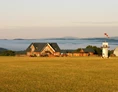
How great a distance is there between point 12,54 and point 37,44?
13.5 meters

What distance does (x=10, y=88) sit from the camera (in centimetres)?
1983

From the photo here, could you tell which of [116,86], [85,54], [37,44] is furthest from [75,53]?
[116,86]

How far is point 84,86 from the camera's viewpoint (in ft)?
68.5

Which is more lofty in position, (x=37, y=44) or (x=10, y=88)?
(x=37, y=44)

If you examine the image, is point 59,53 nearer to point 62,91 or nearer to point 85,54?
point 85,54

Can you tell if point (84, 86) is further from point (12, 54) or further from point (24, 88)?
point (12, 54)

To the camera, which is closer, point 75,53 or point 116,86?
point 116,86

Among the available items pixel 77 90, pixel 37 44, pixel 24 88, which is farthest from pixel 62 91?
pixel 37 44

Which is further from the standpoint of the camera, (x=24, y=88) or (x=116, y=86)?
(x=116, y=86)

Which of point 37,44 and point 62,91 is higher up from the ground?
point 37,44

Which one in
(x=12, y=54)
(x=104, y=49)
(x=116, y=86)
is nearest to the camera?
(x=116, y=86)

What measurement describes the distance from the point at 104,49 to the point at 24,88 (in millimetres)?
74216

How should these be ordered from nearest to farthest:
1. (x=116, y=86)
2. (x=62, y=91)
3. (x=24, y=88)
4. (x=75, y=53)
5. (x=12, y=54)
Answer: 1. (x=62, y=91)
2. (x=24, y=88)
3. (x=116, y=86)
4. (x=12, y=54)
5. (x=75, y=53)

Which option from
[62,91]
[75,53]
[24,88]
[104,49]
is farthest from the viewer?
[75,53]
